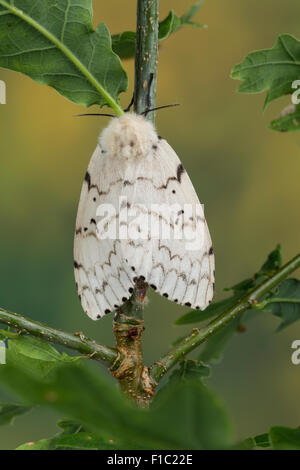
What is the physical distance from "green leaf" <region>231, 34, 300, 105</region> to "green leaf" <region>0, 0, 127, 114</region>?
17 cm

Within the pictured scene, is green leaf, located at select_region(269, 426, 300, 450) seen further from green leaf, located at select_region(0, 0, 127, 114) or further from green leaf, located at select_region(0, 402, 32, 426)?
green leaf, located at select_region(0, 0, 127, 114)

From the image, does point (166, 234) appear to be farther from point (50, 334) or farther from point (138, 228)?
point (50, 334)

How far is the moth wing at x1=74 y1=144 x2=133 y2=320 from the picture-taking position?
28.6 inches

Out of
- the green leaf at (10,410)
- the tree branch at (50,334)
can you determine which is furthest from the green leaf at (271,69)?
the green leaf at (10,410)

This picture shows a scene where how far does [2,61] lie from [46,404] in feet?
1.61

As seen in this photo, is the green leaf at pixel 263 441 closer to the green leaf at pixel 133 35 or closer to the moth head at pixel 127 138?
the moth head at pixel 127 138

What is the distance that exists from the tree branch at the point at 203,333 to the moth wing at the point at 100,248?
110 millimetres

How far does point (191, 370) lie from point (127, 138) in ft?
1.09

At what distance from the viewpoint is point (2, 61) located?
0.65 metres

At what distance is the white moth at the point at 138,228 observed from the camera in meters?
0.70

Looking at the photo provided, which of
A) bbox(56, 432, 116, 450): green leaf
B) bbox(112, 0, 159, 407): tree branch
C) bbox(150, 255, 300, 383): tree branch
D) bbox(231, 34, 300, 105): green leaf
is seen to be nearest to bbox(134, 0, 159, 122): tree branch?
bbox(112, 0, 159, 407): tree branch

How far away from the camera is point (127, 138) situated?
0.74 meters

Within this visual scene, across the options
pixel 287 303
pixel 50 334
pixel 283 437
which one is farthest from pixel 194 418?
pixel 287 303

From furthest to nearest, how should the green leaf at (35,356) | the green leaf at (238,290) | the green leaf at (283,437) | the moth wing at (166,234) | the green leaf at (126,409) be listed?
the green leaf at (238,290)
the moth wing at (166,234)
the green leaf at (35,356)
the green leaf at (283,437)
the green leaf at (126,409)
